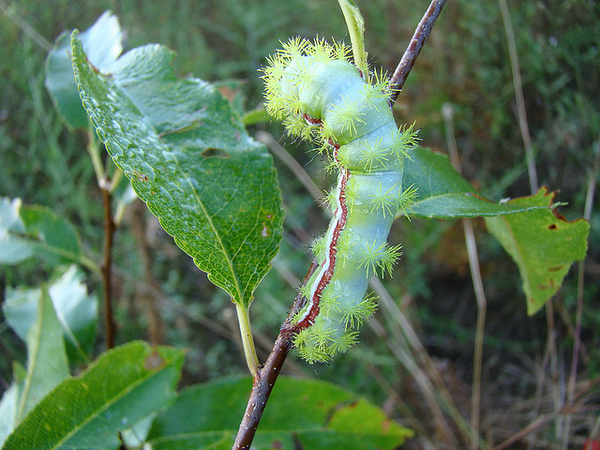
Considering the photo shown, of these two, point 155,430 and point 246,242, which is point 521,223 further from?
point 155,430

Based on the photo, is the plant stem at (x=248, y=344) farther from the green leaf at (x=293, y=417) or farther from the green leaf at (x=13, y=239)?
the green leaf at (x=13, y=239)

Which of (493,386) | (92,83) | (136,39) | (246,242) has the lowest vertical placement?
(493,386)

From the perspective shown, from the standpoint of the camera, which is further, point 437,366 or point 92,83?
point 437,366

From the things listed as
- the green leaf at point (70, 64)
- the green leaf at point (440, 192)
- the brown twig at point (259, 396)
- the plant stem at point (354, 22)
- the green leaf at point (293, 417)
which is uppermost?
the green leaf at point (70, 64)

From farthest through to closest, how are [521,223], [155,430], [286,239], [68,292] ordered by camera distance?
[286,239], [68,292], [155,430], [521,223]

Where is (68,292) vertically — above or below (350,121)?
below

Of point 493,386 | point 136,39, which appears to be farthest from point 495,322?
point 136,39

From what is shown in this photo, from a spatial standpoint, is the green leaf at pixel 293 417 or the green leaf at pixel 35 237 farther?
the green leaf at pixel 35 237

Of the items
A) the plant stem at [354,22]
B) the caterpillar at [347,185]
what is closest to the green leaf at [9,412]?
the caterpillar at [347,185]
